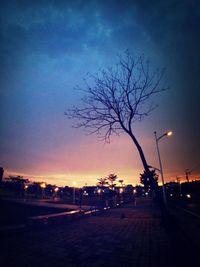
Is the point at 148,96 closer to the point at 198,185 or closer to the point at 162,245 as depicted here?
the point at 162,245

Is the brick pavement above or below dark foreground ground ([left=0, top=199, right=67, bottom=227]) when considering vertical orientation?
below

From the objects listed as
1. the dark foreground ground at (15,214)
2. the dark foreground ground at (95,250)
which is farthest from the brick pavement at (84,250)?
the dark foreground ground at (15,214)

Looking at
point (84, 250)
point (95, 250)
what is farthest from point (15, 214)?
point (95, 250)

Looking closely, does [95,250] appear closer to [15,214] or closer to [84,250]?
[84,250]

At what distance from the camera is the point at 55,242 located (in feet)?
26.8

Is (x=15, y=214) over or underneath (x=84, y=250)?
over

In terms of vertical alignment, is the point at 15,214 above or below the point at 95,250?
above

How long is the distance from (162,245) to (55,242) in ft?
15.6

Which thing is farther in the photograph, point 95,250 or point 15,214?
point 15,214

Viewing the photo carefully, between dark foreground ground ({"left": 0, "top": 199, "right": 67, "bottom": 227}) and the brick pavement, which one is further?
dark foreground ground ({"left": 0, "top": 199, "right": 67, "bottom": 227})

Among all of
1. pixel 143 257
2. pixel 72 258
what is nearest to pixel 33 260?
pixel 72 258

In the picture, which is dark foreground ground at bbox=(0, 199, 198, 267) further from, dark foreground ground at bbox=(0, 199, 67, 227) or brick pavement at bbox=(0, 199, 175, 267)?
dark foreground ground at bbox=(0, 199, 67, 227)

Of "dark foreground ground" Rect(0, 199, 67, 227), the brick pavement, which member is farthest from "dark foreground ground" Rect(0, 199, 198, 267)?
"dark foreground ground" Rect(0, 199, 67, 227)

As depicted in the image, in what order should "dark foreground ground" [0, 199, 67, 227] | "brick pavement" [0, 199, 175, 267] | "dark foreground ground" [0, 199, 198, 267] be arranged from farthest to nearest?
"dark foreground ground" [0, 199, 67, 227] → "brick pavement" [0, 199, 175, 267] → "dark foreground ground" [0, 199, 198, 267]
